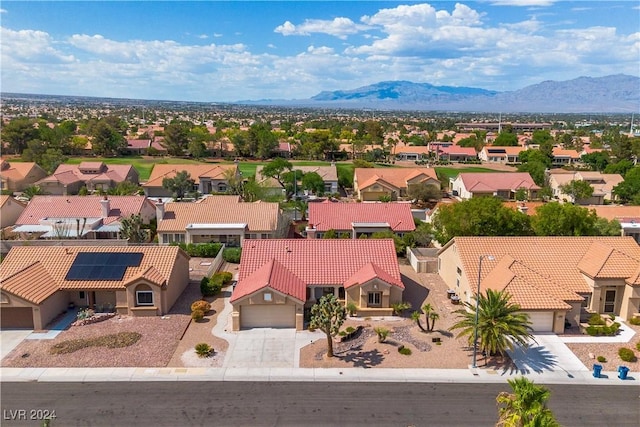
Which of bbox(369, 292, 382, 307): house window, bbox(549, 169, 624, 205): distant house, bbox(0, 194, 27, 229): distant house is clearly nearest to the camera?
bbox(369, 292, 382, 307): house window

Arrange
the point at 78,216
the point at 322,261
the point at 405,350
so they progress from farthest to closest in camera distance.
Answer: the point at 78,216 < the point at 322,261 < the point at 405,350

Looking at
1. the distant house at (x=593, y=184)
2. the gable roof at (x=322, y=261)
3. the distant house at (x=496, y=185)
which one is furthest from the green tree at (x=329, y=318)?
the distant house at (x=593, y=184)

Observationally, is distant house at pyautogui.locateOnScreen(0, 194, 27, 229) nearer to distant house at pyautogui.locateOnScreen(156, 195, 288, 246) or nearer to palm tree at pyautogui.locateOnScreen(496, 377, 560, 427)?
distant house at pyautogui.locateOnScreen(156, 195, 288, 246)

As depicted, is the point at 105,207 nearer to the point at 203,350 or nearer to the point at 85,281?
the point at 85,281

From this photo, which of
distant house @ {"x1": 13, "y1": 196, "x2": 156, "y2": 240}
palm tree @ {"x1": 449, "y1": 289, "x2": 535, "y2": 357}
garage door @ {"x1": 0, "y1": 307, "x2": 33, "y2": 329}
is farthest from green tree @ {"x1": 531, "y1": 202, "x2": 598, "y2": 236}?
garage door @ {"x1": 0, "y1": 307, "x2": 33, "y2": 329}

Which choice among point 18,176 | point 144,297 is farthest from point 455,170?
point 144,297
